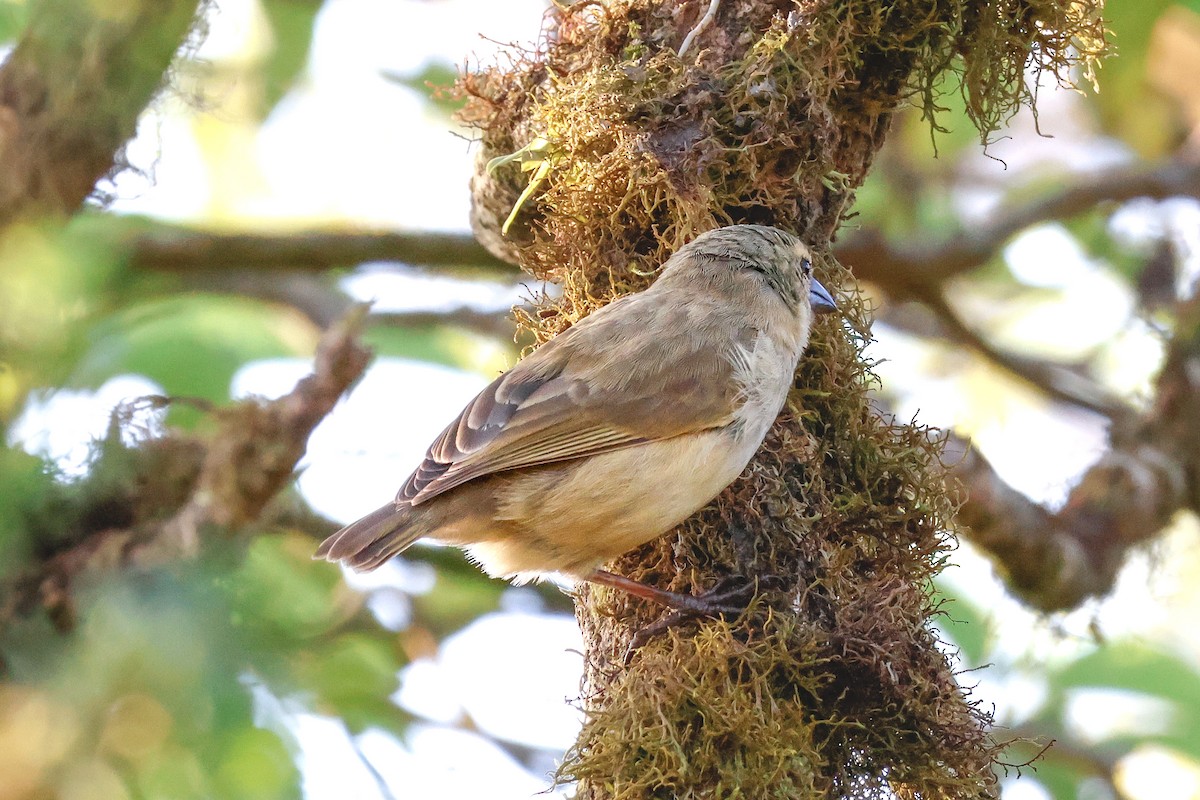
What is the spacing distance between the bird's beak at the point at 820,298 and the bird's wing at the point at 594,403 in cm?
37

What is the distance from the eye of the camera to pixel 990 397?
26.6 feet

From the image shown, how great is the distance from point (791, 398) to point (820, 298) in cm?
39

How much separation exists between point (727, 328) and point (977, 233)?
267 centimetres

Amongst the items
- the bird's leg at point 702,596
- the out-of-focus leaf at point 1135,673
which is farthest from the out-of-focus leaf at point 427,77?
the out-of-focus leaf at point 1135,673

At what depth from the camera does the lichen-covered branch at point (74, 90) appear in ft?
12.2

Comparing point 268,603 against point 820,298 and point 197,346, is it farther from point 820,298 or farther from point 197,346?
point 197,346

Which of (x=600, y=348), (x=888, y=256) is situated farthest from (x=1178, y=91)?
(x=600, y=348)

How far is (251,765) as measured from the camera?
1891 millimetres

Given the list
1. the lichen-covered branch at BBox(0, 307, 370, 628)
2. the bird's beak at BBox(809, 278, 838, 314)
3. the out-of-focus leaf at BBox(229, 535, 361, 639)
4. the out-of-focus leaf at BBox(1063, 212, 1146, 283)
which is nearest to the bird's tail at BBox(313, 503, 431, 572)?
the lichen-covered branch at BBox(0, 307, 370, 628)

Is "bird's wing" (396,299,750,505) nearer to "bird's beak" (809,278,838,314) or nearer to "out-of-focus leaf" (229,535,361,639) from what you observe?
"bird's beak" (809,278,838,314)

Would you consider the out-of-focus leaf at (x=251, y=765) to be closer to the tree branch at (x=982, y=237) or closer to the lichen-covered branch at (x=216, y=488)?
the lichen-covered branch at (x=216, y=488)

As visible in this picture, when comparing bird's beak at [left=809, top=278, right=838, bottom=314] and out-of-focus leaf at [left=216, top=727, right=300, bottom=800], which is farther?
bird's beak at [left=809, top=278, right=838, bottom=314]

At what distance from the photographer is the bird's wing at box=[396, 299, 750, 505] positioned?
13.8 feet

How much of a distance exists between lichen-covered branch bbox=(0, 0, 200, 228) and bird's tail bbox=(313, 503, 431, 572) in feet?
4.21
